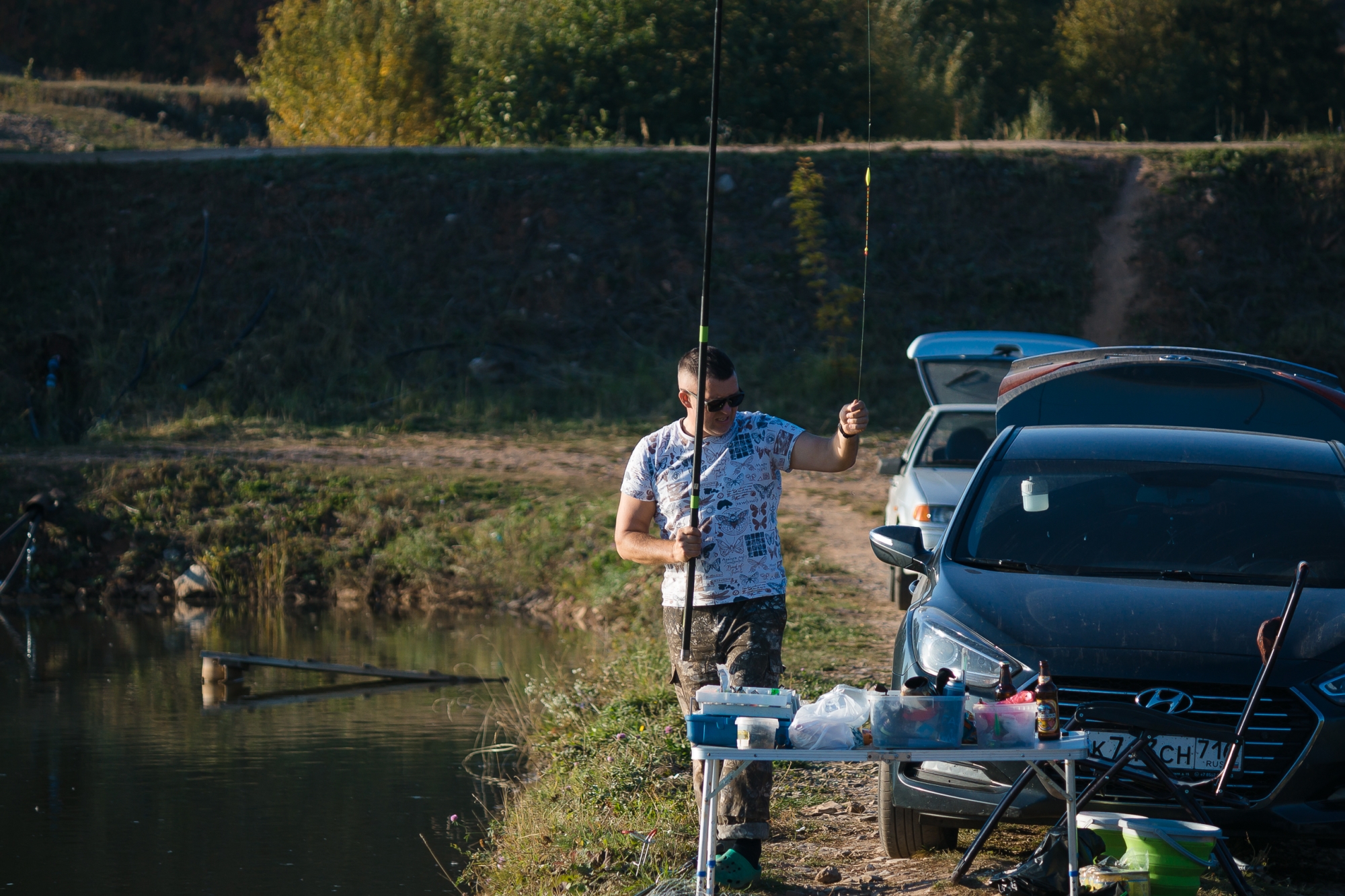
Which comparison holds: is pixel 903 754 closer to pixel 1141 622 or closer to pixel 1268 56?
pixel 1141 622

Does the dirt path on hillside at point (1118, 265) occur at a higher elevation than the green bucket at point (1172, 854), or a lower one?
higher

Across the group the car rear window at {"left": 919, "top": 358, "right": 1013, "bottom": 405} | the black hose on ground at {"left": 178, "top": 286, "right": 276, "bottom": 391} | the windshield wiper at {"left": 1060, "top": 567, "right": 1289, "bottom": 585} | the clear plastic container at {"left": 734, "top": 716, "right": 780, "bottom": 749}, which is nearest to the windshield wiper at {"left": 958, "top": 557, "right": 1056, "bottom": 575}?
the windshield wiper at {"left": 1060, "top": 567, "right": 1289, "bottom": 585}

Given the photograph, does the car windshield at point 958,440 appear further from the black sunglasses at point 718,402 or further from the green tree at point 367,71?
the green tree at point 367,71

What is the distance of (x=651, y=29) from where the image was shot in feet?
106

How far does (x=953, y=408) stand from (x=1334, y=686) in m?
7.39

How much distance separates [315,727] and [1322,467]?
736 centimetres

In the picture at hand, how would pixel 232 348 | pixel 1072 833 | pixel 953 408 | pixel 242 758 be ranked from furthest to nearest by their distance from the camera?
pixel 232 348
pixel 953 408
pixel 242 758
pixel 1072 833

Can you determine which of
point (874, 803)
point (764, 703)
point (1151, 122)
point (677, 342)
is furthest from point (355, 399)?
point (1151, 122)

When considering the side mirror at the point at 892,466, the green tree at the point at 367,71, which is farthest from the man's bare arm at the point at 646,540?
the green tree at the point at 367,71

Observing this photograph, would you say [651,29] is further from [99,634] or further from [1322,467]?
[1322,467]

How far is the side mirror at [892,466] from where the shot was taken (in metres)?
12.0

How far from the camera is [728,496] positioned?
17.6 ft

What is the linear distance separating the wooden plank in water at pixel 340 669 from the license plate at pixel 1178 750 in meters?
7.72

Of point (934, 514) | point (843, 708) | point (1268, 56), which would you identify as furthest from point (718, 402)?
point (1268, 56)
